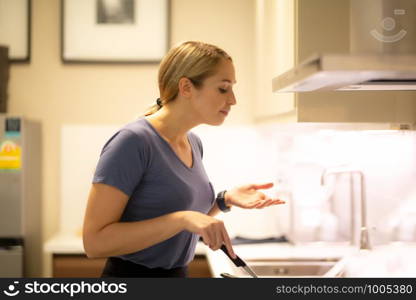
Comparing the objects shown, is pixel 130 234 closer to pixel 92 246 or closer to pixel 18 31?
pixel 92 246

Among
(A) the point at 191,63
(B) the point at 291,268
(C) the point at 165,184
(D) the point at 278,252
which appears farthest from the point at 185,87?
(D) the point at 278,252

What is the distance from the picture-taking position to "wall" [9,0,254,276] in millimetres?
3150

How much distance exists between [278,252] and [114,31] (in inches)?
58.2

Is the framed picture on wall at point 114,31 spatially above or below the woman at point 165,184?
above

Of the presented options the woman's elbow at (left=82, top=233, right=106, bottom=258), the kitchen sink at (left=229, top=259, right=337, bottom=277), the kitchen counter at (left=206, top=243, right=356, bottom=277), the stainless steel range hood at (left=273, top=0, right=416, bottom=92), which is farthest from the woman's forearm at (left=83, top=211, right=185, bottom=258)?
the kitchen sink at (left=229, top=259, right=337, bottom=277)

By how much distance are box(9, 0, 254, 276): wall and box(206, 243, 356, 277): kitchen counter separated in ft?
2.71

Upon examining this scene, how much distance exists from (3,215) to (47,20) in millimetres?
1069

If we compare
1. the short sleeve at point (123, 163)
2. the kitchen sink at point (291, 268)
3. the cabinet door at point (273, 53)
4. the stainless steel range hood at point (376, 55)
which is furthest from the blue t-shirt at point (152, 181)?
the kitchen sink at point (291, 268)

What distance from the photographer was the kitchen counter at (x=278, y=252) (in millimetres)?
2248

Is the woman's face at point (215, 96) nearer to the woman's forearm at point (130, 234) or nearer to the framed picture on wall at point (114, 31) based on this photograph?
the woman's forearm at point (130, 234)

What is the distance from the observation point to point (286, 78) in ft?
5.09

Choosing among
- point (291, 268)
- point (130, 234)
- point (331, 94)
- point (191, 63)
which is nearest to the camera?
point (130, 234)

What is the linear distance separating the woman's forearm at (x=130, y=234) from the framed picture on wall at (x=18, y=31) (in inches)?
78.4

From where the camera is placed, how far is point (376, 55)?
54.2 inches
